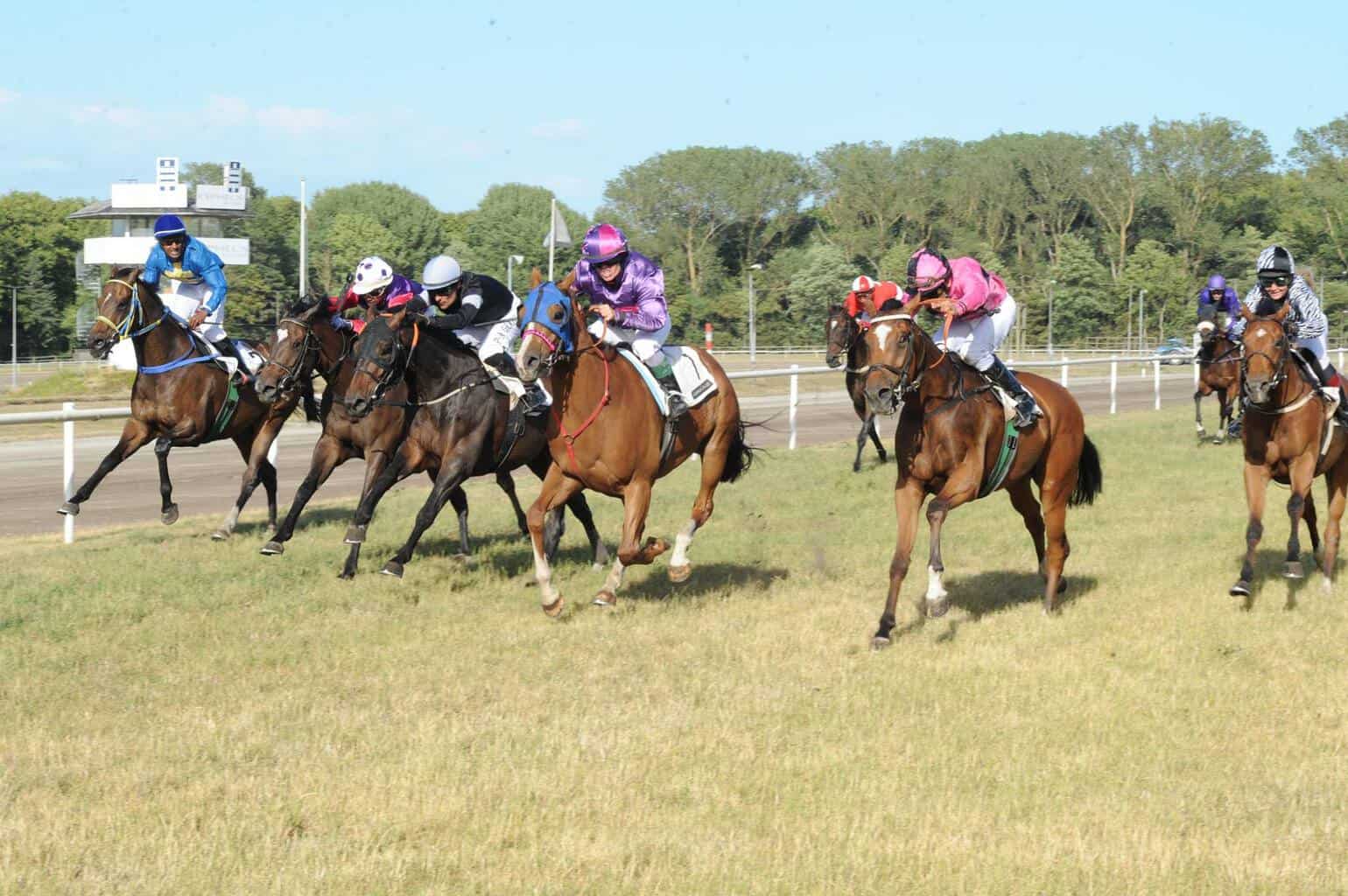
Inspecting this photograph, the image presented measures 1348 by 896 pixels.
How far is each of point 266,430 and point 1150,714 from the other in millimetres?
8446

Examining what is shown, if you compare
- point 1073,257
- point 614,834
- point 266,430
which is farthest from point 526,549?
point 1073,257

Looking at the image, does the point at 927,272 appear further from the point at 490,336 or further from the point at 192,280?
the point at 192,280

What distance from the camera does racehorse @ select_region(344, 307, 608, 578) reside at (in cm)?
992

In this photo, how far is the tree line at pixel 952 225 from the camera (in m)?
78.8

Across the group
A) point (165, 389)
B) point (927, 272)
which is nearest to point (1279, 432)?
point (927, 272)

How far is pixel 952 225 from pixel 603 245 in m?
78.5

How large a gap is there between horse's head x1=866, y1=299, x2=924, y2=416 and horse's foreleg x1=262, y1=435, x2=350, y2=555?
4574mm

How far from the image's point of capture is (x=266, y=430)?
12883 mm

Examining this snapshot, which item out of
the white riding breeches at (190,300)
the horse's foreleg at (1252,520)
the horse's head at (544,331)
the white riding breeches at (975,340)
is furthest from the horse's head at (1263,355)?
the white riding breeches at (190,300)

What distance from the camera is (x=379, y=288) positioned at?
34.7 feet

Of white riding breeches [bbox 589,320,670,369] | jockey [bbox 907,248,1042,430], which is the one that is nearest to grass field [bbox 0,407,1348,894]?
jockey [bbox 907,248,1042,430]

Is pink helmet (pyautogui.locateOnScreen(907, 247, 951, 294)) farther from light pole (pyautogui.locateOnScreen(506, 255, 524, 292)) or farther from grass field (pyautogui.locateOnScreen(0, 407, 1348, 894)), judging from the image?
light pole (pyautogui.locateOnScreen(506, 255, 524, 292))

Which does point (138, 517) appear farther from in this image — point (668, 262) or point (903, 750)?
point (668, 262)

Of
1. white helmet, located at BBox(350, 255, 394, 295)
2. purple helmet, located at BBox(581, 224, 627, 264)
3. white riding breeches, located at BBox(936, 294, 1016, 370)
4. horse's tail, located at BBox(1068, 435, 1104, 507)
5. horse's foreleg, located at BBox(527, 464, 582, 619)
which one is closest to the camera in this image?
horse's foreleg, located at BBox(527, 464, 582, 619)
